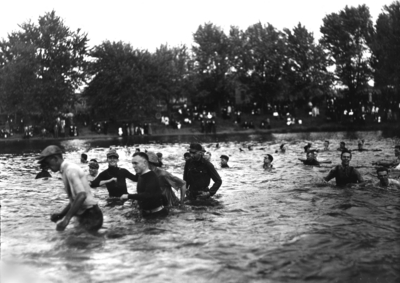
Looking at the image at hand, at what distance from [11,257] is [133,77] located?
55399mm

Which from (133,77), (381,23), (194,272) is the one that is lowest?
(194,272)

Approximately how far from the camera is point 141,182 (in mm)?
9250

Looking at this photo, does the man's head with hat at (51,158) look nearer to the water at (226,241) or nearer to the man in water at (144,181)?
the water at (226,241)

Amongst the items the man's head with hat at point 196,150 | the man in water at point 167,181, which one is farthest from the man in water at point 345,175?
the man in water at point 167,181

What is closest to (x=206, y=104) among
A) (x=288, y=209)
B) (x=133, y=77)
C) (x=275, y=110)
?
(x=275, y=110)

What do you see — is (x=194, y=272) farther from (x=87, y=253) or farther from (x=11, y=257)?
(x=11, y=257)

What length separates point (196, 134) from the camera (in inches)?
2301

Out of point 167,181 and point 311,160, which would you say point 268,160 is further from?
point 167,181

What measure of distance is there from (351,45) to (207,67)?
21.0 m

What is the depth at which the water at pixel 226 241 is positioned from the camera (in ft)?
24.5

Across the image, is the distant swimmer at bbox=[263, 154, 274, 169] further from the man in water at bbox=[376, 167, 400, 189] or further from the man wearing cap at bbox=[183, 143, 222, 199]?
the man wearing cap at bbox=[183, 143, 222, 199]

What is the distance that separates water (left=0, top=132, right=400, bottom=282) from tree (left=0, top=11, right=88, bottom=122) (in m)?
46.2

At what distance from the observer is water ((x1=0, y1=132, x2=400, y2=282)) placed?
745 centimetres

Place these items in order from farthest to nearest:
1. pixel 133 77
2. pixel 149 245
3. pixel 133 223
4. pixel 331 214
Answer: pixel 133 77
pixel 331 214
pixel 133 223
pixel 149 245
